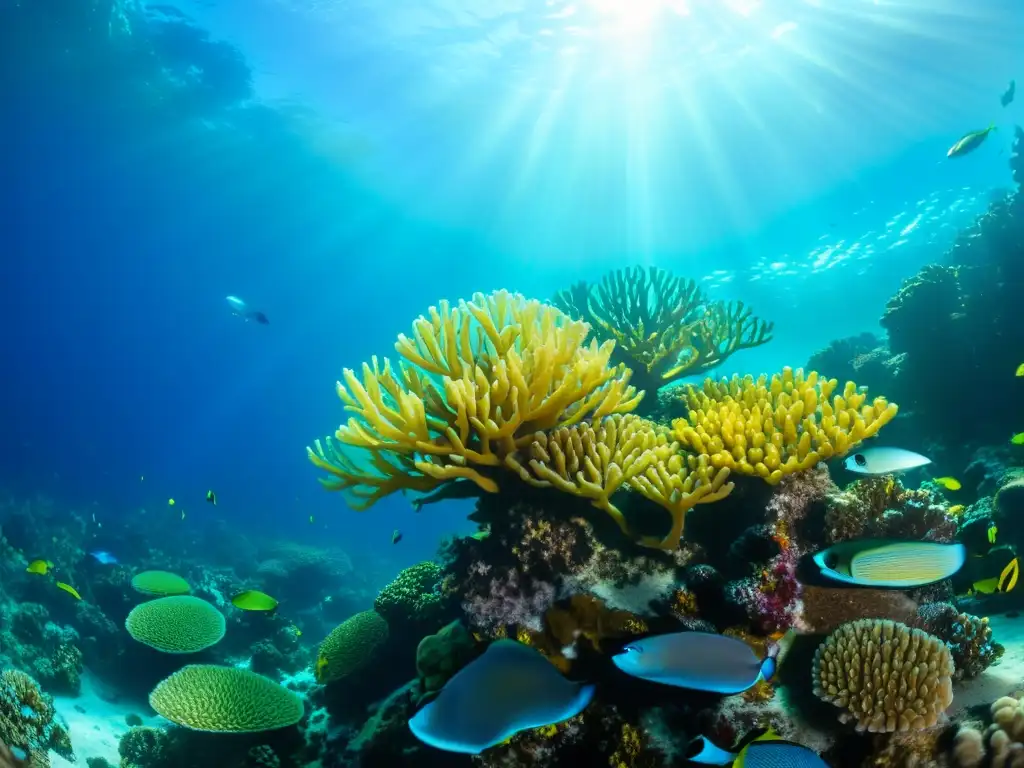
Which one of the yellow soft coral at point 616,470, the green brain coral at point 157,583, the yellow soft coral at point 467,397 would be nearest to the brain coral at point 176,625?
the green brain coral at point 157,583

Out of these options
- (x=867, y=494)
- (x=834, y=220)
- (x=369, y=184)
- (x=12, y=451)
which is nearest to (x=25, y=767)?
(x=867, y=494)

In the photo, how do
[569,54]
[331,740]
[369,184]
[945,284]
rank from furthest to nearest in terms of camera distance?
1. [369,184]
2. [569,54]
3. [945,284]
4. [331,740]

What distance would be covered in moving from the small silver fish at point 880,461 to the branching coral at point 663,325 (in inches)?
118

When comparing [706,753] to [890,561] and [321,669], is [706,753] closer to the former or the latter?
[890,561]

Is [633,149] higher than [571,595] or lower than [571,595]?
higher

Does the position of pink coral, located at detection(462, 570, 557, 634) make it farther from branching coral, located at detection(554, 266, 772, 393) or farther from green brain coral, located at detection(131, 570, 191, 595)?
green brain coral, located at detection(131, 570, 191, 595)

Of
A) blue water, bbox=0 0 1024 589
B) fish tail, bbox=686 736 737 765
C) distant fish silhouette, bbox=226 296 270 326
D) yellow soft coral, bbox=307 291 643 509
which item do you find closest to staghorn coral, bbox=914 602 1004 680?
fish tail, bbox=686 736 737 765

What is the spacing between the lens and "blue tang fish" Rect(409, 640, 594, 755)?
2078 millimetres

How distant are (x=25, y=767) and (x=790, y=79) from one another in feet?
86.0

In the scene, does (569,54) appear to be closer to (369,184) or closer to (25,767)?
(369,184)

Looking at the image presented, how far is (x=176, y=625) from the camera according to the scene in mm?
8242

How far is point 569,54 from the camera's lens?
2197 centimetres

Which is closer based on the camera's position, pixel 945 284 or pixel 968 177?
pixel 945 284

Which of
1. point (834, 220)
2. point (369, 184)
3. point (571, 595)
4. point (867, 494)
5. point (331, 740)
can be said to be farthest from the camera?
point (369, 184)
